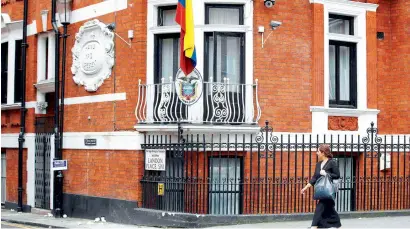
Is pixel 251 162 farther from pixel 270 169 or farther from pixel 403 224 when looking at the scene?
pixel 403 224

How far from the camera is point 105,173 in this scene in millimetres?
19266

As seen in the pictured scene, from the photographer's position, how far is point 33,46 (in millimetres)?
22891

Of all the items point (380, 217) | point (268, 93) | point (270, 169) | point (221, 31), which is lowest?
point (380, 217)

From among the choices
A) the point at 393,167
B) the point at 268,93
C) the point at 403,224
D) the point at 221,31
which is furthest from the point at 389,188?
the point at 221,31

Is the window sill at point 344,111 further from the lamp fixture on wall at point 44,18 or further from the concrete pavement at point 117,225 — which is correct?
the lamp fixture on wall at point 44,18

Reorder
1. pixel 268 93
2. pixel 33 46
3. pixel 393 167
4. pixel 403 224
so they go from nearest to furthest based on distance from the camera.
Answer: pixel 403 224 < pixel 268 93 < pixel 393 167 < pixel 33 46

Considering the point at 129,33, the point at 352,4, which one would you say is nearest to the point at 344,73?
the point at 352,4

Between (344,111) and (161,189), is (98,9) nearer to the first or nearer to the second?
(161,189)

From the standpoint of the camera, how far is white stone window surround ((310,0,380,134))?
18.5m

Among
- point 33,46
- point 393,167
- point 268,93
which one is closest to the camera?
point 268,93

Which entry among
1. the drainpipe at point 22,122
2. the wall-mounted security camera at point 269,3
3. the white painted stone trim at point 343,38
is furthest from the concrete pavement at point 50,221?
the white painted stone trim at point 343,38

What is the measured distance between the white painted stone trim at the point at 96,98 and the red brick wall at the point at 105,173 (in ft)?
4.32

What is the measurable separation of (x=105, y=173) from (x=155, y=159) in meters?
2.18

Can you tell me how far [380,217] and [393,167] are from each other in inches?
70.6
